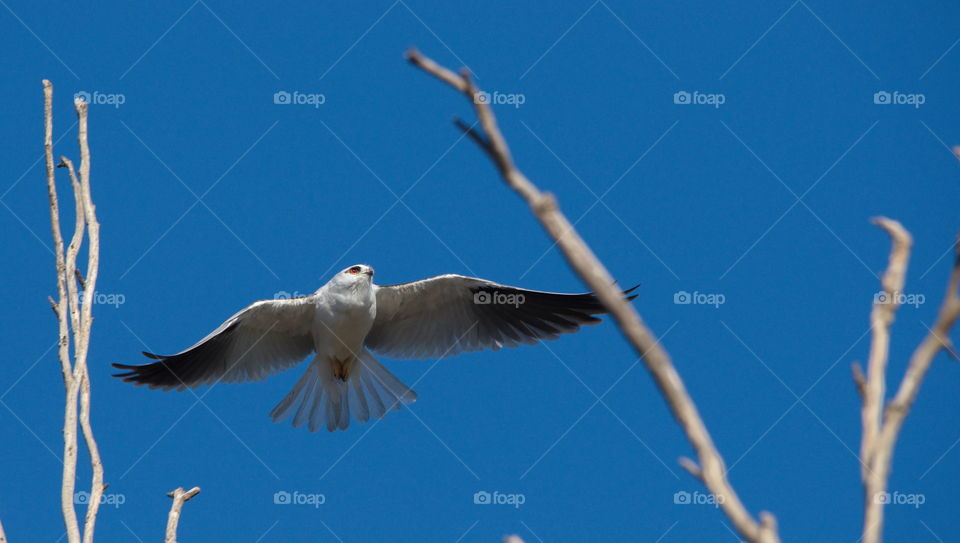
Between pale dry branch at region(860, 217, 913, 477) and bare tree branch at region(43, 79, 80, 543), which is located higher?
bare tree branch at region(43, 79, 80, 543)

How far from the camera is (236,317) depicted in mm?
8102

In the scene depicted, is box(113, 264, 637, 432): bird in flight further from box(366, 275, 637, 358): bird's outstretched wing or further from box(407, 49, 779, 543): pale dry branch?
box(407, 49, 779, 543): pale dry branch

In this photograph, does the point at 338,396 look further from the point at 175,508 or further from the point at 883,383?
the point at 883,383

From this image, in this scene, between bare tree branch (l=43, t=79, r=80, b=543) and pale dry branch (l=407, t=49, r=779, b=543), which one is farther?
bare tree branch (l=43, t=79, r=80, b=543)

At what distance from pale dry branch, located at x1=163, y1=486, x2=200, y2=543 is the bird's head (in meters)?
3.41

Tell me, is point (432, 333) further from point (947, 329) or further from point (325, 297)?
point (947, 329)

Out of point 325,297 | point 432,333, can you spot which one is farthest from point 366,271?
point 432,333

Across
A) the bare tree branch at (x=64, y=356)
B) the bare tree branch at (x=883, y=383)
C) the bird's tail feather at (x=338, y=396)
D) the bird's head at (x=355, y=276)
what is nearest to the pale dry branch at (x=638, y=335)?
the bare tree branch at (x=883, y=383)

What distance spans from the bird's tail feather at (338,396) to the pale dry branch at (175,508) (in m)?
3.90

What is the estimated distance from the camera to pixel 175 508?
4559mm

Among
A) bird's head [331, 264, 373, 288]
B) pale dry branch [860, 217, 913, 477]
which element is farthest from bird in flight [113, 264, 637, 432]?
pale dry branch [860, 217, 913, 477]

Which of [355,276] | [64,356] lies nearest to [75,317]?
[64,356]

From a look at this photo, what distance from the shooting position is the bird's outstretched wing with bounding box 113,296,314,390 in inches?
321

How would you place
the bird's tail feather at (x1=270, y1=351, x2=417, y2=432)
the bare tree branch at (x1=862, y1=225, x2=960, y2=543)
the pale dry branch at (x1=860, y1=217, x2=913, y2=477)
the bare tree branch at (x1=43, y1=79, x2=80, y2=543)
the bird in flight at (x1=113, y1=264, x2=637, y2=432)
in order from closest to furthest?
the bare tree branch at (x1=862, y1=225, x2=960, y2=543)
the pale dry branch at (x1=860, y1=217, x2=913, y2=477)
the bare tree branch at (x1=43, y1=79, x2=80, y2=543)
the bird in flight at (x1=113, y1=264, x2=637, y2=432)
the bird's tail feather at (x1=270, y1=351, x2=417, y2=432)
